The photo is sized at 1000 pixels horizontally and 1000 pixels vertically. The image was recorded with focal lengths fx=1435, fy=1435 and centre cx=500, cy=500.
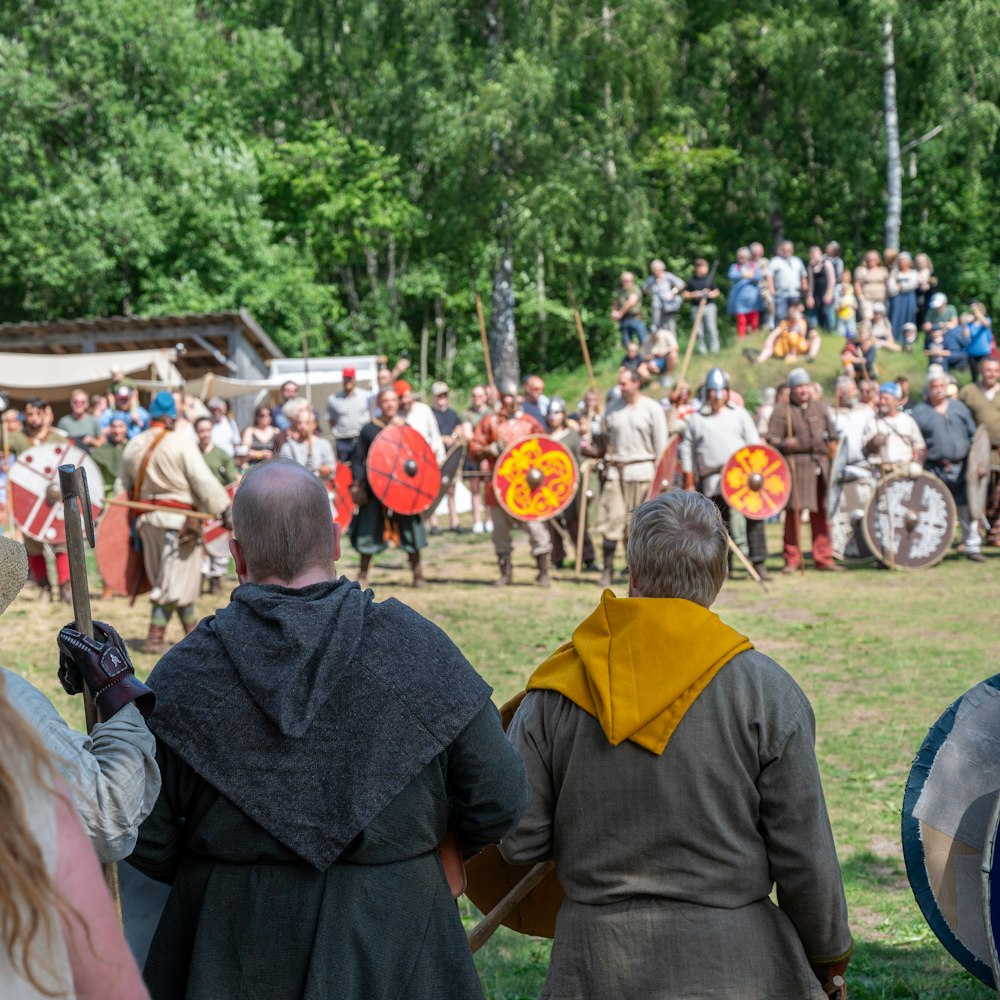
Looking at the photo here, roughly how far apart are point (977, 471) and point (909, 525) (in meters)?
0.96

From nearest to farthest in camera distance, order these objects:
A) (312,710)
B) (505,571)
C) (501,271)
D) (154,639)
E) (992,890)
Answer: (312,710)
(992,890)
(154,639)
(505,571)
(501,271)

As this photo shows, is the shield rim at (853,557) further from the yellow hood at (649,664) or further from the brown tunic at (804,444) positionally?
the yellow hood at (649,664)

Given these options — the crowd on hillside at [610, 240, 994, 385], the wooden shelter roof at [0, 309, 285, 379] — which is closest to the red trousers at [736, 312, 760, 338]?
the crowd on hillside at [610, 240, 994, 385]

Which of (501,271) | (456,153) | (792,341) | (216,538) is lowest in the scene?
(216,538)

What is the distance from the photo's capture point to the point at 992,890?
2473 millimetres

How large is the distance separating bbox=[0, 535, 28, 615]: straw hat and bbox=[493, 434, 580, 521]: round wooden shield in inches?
377

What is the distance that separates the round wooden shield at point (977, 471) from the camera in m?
12.5

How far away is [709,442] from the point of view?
11.5 metres

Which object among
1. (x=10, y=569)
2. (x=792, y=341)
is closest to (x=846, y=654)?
(x=10, y=569)

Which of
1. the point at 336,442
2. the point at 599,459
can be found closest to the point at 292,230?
the point at 336,442

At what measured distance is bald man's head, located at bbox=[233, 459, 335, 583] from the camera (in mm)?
2238

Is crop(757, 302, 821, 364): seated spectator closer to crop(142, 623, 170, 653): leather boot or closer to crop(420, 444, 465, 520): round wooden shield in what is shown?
crop(420, 444, 465, 520): round wooden shield

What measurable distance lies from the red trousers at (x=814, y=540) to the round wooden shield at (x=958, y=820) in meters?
9.75

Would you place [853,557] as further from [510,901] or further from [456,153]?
[456,153]
